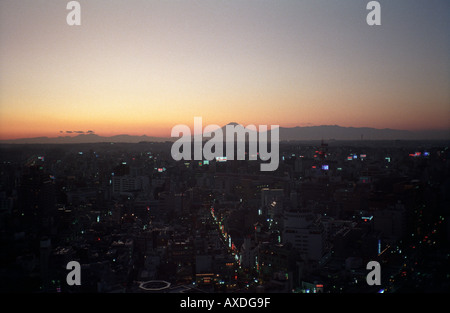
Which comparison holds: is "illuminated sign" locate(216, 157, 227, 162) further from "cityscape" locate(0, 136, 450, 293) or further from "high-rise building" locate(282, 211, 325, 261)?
"high-rise building" locate(282, 211, 325, 261)

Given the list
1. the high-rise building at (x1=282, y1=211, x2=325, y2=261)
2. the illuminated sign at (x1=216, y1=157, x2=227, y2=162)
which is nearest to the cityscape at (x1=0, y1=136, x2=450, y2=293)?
the high-rise building at (x1=282, y1=211, x2=325, y2=261)

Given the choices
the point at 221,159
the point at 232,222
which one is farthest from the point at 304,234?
the point at 221,159

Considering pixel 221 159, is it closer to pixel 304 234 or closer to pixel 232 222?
pixel 232 222

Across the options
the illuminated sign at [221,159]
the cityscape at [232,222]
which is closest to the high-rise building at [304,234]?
the cityscape at [232,222]

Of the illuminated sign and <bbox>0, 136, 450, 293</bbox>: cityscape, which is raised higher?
the illuminated sign

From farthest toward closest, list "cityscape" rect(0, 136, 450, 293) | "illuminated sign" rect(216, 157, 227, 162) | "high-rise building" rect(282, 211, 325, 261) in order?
"illuminated sign" rect(216, 157, 227, 162) < "high-rise building" rect(282, 211, 325, 261) < "cityscape" rect(0, 136, 450, 293)

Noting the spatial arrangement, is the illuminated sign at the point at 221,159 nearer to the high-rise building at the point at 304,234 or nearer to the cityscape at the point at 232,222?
the cityscape at the point at 232,222

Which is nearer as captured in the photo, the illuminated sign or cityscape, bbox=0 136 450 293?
cityscape, bbox=0 136 450 293

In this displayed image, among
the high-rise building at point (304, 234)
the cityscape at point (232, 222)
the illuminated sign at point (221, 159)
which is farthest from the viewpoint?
the illuminated sign at point (221, 159)
